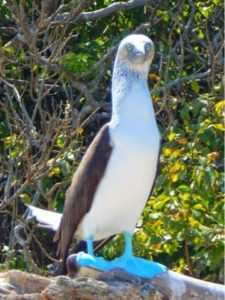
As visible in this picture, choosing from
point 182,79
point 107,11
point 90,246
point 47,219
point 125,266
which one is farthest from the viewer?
point 107,11

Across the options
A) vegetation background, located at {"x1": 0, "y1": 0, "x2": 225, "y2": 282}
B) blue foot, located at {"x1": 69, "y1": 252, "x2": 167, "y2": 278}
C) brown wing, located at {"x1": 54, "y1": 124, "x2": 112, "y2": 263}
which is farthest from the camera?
vegetation background, located at {"x1": 0, "y1": 0, "x2": 225, "y2": 282}

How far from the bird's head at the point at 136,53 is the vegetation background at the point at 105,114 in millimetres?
1648

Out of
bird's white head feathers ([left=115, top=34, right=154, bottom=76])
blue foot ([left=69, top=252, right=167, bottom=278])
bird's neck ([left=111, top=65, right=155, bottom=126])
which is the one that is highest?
bird's white head feathers ([left=115, top=34, right=154, bottom=76])

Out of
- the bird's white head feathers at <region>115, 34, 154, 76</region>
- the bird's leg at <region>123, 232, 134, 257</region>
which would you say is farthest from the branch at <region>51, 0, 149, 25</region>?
the bird's leg at <region>123, 232, 134, 257</region>

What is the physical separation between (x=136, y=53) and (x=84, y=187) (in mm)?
736

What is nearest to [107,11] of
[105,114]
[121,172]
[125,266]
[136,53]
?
[105,114]

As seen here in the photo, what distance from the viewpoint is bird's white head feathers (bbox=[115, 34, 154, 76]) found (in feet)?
25.4

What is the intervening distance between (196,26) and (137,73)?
135 inches

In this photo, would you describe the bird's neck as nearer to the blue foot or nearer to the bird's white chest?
the bird's white chest

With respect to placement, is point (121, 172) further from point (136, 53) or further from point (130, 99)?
point (136, 53)

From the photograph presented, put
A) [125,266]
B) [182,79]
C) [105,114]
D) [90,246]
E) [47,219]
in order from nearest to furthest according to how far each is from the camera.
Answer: [125,266] → [90,246] → [47,219] → [182,79] → [105,114]

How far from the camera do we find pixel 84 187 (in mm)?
7793

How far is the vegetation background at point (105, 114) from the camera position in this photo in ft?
30.9

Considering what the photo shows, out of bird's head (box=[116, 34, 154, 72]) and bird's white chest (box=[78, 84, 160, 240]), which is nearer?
bird's white chest (box=[78, 84, 160, 240])
